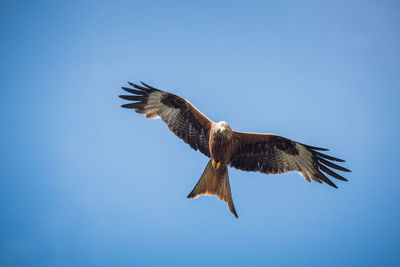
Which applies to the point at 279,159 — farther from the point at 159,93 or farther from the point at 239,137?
the point at 159,93

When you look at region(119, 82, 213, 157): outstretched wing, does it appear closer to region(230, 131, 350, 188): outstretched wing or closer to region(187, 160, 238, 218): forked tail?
region(187, 160, 238, 218): forked tail

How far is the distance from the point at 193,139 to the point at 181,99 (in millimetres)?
983

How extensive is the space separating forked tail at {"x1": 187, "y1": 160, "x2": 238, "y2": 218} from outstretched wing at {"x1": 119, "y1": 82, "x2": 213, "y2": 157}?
47 cm

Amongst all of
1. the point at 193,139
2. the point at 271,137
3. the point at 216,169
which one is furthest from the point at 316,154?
the point at 193,139

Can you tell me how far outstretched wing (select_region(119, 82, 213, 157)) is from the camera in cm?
669

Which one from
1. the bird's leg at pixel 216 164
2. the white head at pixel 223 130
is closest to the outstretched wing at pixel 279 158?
the bird's leg at pixel 216 164

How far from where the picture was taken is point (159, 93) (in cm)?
693

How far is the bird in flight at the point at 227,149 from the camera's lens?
643cm

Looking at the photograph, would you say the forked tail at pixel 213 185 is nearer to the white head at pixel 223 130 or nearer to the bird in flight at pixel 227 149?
the bird in flight at pixel 227 149

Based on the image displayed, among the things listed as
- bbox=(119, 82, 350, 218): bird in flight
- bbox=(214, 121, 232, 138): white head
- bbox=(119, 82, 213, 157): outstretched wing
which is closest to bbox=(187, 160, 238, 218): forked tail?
bbox=(119, 82, 350, 218): bird in flight

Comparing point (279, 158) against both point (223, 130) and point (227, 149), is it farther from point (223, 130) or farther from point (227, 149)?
point (223, 130)

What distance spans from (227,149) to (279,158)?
1.49 m

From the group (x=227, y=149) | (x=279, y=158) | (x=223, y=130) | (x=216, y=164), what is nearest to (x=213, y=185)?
(x=216, y=164)

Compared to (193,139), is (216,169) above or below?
below
